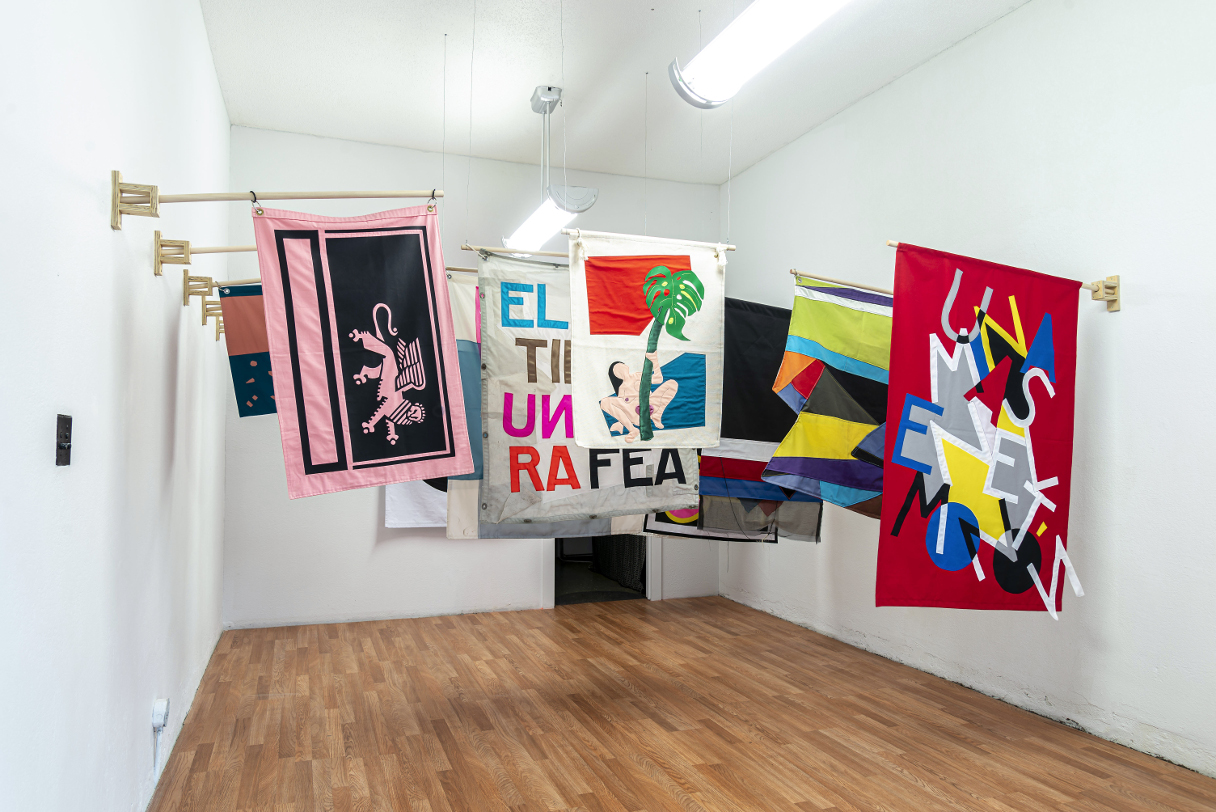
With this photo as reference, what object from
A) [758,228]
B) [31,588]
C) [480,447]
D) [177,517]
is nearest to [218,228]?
[177,517]

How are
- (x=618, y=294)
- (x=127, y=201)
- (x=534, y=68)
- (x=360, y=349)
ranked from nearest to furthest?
1. (x=127, y=201)
2. (x=360, y=349)
3. (x=618, y=294)
4. (x=534, y=68)

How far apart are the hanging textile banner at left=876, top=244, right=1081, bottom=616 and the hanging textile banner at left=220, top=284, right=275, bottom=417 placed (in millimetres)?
2527

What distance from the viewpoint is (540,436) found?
10.4 feet

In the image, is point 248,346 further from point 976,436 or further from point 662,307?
point 976,436

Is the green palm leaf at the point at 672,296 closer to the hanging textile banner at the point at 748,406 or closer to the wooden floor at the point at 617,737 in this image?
A: the hanging textile banner at the point at 748,406

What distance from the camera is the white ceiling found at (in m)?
3.76

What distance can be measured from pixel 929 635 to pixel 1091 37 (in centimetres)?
308

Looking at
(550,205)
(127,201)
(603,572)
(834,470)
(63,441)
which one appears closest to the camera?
(63,441)

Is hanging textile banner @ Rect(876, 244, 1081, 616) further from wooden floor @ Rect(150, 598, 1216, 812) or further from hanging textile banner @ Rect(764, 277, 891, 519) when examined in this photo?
wooden floor @ Rect(150, 598, 1216, 812)

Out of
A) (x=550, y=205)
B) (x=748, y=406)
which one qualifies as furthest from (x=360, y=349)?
(x=550, y=205)

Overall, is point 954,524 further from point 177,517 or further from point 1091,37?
point 177,517

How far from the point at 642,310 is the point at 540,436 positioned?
0.69 meters

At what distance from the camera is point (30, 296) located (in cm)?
150

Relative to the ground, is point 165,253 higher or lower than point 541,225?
lower
